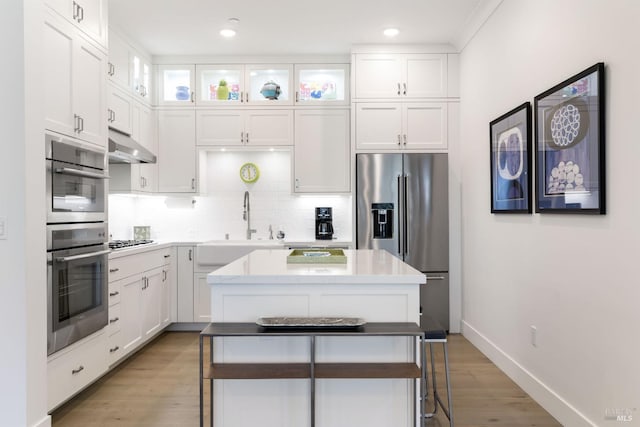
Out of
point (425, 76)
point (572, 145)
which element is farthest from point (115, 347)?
point (425, 76)

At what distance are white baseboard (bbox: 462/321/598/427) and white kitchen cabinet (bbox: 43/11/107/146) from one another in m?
3.29

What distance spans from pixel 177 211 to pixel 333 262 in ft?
10.4

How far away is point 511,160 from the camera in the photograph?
3.21 metres

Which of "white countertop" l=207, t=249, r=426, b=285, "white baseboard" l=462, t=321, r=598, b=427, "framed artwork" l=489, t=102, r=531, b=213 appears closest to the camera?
"white countertop" l=207, t=249, r=426, b=285

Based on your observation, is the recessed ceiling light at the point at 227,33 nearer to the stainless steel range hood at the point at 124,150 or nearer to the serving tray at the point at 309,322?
the stainless steel range hood at the point at 124,150

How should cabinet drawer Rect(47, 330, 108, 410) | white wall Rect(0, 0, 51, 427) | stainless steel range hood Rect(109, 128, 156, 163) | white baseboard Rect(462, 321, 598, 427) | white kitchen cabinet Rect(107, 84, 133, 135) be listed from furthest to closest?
1. white kitchen cabinet Rect(107, 84, 133, 135)
2. stainless steel range hood Rect(109, 128, 156, 163)
3. cabinet drawer Rect(47, 330, 108, 410)
4. white baseboard Rect(462, 321, 598, 427)
5. white wall Rect(0, 0, 51, 427)

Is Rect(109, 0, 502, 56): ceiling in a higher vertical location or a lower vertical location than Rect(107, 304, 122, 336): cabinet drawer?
higher

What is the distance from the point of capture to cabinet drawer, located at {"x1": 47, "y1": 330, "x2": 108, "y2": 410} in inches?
101

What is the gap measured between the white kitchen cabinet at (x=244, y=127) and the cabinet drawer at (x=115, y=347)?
228 cm

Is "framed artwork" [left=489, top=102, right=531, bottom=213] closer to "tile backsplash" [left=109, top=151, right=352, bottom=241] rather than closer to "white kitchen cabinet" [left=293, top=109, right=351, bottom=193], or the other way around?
"white kitchen cabinet" [left=293, top=109, right=351, bottom=193]

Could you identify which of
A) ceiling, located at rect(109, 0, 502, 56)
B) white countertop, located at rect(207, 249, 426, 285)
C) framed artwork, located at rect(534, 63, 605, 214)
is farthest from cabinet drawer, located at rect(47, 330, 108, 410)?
framed artwork, located at rect(534, 63, 605, 214)

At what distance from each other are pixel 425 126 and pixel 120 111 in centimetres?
296

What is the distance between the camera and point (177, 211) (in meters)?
5.20

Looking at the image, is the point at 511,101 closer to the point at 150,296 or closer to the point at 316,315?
the point at 316,315
